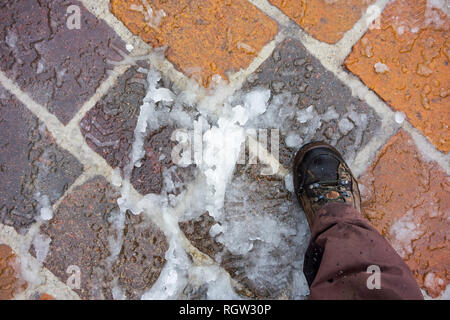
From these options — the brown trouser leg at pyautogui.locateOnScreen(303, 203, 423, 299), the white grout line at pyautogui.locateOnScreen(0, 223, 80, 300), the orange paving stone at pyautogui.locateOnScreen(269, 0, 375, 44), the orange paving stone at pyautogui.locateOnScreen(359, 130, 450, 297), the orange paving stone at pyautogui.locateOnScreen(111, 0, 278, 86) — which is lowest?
the orange paving stone at pyautogui.locateOnScreen(359, 130, 450, 297)

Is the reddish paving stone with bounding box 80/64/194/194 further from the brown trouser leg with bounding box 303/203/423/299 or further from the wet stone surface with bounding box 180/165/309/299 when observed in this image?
the brown trouser leg with bounding box 303/203/423/299

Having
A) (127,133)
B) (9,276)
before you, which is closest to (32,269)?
(9,276)

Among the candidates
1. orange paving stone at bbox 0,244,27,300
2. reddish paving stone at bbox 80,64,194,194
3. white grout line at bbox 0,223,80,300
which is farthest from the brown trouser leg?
orange paving stone at bbox 0,244,27,300

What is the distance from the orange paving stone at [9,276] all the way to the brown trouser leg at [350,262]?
101cm

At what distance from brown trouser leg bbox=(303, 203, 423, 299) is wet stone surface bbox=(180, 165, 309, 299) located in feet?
0.46

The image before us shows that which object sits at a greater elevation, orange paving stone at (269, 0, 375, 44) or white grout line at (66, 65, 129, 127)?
white grout line at (66, 65, 129, 127)

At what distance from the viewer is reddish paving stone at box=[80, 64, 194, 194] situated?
3.77 ft

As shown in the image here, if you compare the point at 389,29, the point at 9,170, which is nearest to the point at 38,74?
the point at 9,170

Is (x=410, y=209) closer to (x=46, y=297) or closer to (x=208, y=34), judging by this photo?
(x=208, y=34)

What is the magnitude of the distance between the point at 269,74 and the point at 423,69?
0.57 m

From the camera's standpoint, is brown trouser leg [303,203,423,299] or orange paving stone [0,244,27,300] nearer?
brown trouser leg [303,203,423,299]

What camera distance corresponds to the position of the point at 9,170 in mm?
Answer: 1148

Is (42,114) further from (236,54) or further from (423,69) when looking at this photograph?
(423,69)

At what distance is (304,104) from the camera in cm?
118
